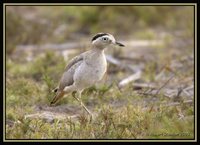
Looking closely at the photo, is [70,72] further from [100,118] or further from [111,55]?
[111,55]

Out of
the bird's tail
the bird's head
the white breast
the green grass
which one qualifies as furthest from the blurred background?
the bird's head

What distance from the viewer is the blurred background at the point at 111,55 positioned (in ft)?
35.0

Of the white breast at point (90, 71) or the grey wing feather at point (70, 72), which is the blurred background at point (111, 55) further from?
the white breast at point (90, 71)

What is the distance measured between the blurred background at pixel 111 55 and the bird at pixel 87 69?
61cm

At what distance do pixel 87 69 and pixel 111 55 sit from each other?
5032 mm

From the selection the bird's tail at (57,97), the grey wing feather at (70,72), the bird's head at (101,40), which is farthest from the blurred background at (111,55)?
the bird's head at (101,40)

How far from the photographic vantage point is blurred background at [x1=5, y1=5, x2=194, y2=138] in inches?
420

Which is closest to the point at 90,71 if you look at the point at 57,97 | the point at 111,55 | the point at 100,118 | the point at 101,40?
the point at 101,40

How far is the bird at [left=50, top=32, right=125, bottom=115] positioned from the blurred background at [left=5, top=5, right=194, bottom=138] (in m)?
0.61

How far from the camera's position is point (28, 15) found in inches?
704

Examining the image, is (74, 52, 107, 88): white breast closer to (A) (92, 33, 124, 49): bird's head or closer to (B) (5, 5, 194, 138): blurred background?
(A) (92, 33, 124, 49): bird's head

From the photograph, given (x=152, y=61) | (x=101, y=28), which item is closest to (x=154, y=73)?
(x=152, y=61)

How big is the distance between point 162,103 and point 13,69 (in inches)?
167

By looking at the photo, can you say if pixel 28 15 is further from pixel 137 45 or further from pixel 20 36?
pixel 137 45
